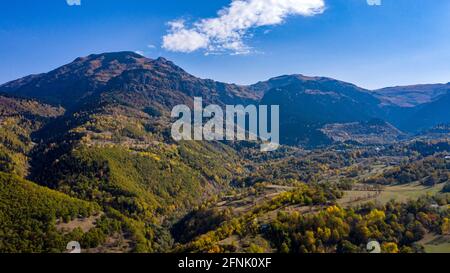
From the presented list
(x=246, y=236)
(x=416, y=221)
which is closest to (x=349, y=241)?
(x=416, y=221)

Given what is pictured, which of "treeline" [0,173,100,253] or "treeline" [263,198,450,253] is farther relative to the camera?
"treeline" [0,173,100,253]

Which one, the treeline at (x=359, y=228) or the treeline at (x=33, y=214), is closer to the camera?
the treeline at (x=359, y=228)

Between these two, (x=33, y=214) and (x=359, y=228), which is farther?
(x=33, y=214)

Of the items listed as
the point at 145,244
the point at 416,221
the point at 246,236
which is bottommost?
the point at 145,244

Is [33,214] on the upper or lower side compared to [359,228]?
lower
